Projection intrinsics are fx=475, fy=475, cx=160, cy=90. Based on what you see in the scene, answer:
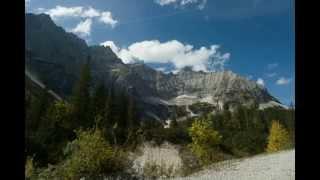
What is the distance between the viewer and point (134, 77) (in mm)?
26297

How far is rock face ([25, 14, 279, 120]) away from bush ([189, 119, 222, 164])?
→ 706 centimetres

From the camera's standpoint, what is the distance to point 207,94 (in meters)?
30.7

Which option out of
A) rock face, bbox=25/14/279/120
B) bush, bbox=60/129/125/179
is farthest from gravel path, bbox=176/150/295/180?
rock face, bbox=25/14/279/120

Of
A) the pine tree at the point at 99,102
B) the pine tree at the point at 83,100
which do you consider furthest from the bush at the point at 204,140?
the pine tree at the point at 83,100

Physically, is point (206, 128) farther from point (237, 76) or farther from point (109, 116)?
point (237, 76)

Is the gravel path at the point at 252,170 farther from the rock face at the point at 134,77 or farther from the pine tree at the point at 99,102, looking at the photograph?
the rock face at the point at 134,77

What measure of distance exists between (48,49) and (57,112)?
16997 millimetres

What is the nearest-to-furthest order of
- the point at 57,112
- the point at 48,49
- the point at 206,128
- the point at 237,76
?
the point at 57,112 → the point at 206,128 → the point at 237,76 → the point at 48,49

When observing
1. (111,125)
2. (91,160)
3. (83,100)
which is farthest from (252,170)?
(83,100)

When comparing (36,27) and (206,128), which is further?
(36,27)

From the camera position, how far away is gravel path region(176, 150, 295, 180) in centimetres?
635

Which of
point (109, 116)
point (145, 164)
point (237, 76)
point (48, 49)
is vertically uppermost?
point (48, 49)

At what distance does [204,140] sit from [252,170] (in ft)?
17.9
